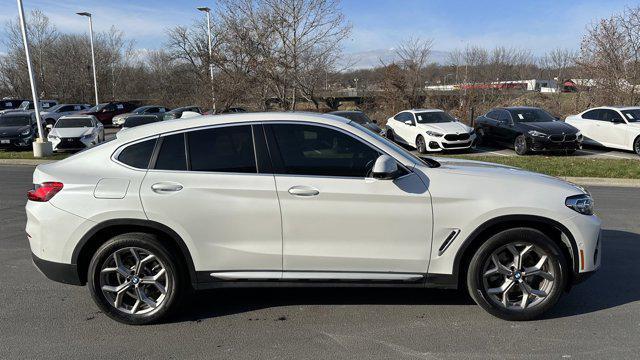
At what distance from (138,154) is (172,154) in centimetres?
28

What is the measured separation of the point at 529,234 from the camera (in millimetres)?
3924

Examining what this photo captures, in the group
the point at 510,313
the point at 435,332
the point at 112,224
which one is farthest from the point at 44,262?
the point at 510,313

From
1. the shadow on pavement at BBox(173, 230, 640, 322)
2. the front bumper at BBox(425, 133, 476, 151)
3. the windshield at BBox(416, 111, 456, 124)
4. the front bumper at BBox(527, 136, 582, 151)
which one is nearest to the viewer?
the shadow on pavement at BBox(173, 230, 640, 322)

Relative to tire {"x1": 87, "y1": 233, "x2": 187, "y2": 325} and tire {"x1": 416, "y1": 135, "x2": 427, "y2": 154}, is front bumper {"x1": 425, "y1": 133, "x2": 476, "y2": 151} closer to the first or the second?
tire {"x1": 416, "y1": 135, "x2": 427, "y2": 154}

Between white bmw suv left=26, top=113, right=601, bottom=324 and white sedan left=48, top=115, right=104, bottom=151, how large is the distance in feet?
55.6

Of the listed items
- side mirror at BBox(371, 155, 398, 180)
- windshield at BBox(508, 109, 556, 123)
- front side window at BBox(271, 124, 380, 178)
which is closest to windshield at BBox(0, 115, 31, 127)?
windshield at BBox(508, 109, 556, 123)

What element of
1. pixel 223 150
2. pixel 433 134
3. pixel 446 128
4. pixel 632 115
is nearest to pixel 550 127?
pixel 632 115

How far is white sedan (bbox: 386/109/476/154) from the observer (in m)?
16.9

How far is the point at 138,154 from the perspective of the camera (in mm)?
4070

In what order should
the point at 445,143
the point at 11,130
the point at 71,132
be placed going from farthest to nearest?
1. the point at 11,130
2. the point at 71,132
3. the point at 445,143

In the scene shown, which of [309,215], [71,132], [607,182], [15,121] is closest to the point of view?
[309,215]

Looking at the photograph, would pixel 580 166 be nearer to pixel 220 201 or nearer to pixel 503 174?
pixel 503 174

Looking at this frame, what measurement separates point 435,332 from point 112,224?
2608mm

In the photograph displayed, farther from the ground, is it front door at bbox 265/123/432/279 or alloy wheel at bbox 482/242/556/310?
front door at bbox 265/123/432/279
